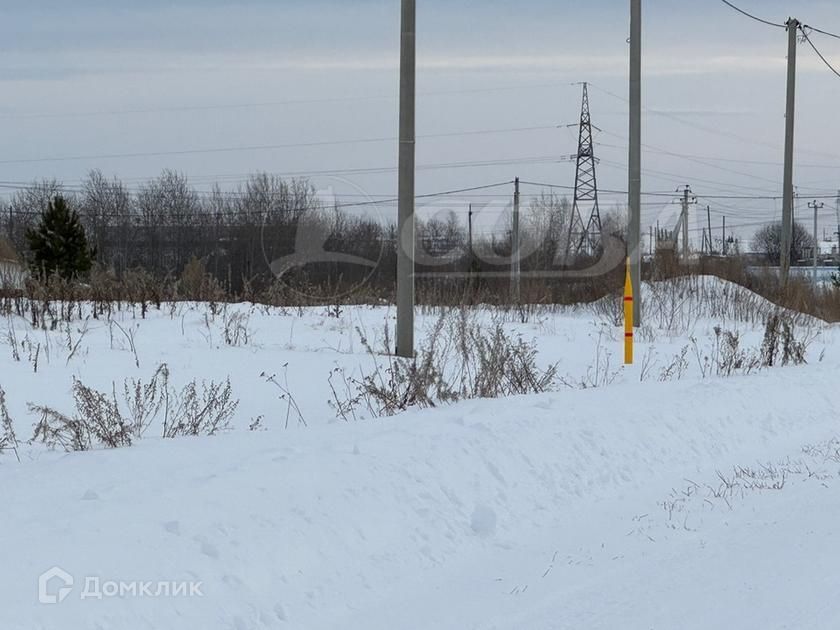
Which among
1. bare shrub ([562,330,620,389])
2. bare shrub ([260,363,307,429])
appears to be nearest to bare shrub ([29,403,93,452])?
bare shrub ([260,363,307,429])

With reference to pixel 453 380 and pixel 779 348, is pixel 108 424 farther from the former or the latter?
pixel 779 348

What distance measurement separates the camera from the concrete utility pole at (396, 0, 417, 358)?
12102 millimetres

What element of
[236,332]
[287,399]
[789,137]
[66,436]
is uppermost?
[789,137]

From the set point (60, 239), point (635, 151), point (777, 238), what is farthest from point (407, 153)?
point (777, 238)

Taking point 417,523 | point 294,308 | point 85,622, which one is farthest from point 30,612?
point 294,308

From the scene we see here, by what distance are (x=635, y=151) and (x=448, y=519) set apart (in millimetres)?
13505

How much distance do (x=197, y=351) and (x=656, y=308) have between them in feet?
37.4

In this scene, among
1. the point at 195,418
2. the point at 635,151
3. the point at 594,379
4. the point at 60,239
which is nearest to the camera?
the point at 195,418

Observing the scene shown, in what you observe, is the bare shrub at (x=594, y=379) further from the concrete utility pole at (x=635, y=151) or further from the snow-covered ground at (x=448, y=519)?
the concrete utility pole at (x=635, y=151)

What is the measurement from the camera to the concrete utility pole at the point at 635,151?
1716cm

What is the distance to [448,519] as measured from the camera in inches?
206

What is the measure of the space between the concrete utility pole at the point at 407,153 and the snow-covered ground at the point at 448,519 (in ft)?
11.1

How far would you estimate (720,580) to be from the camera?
4.38 m

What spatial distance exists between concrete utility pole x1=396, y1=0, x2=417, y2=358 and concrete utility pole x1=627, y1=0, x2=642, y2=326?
21.0ft
